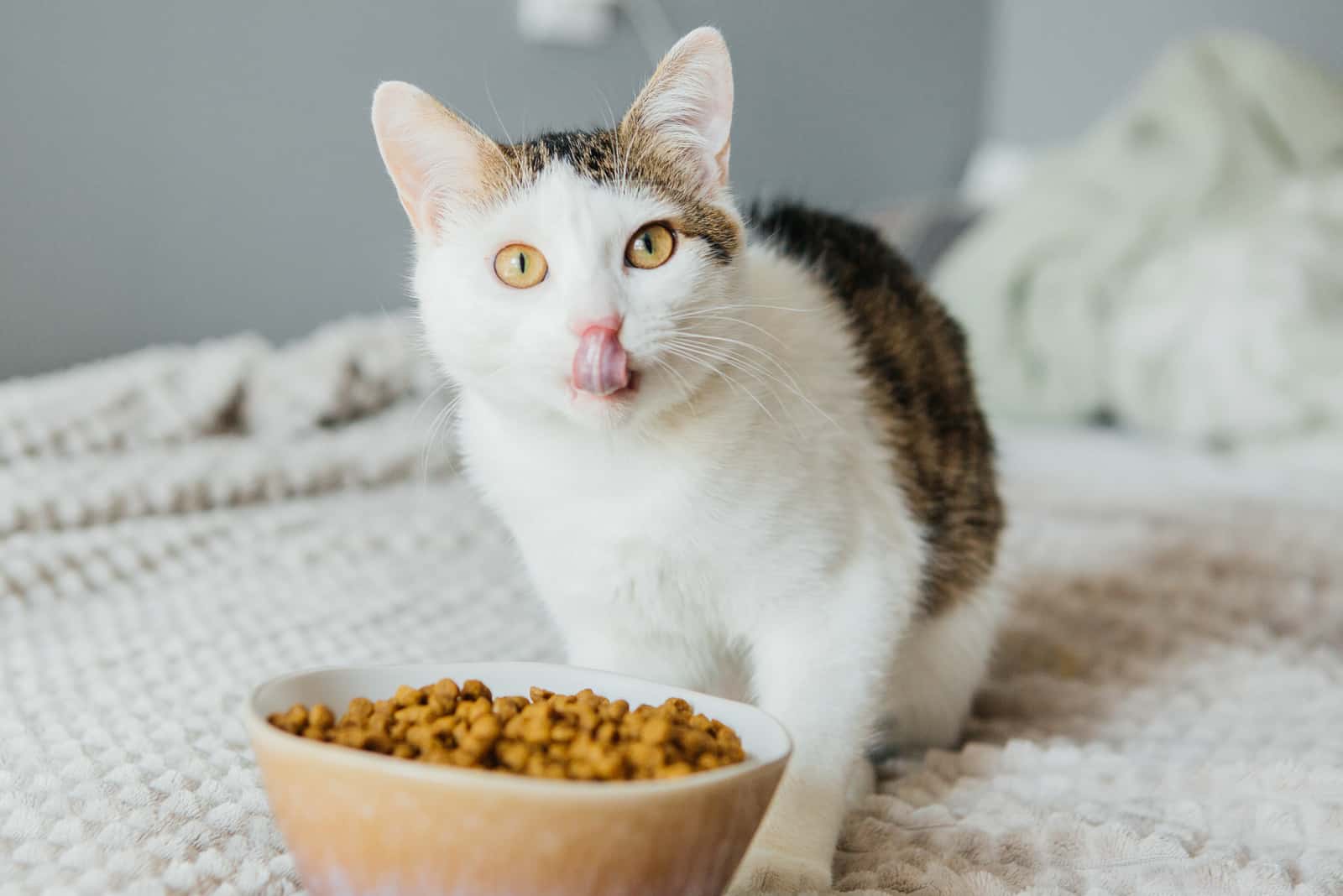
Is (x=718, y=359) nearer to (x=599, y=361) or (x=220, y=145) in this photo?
(x=599, y=361)

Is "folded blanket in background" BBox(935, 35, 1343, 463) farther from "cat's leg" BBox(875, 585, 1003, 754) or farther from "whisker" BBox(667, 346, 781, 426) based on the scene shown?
"whisker" BBox(667, 346, 781, 426)

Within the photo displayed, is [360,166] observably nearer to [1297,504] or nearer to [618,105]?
[618,105]

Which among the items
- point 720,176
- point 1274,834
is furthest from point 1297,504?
point 720,176

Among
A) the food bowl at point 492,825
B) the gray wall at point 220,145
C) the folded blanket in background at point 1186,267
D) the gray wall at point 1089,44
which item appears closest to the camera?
the food bowl at point 492,825

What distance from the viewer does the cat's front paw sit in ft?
2.17

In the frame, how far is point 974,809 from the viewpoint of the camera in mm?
795

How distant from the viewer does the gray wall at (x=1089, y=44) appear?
2613 mm

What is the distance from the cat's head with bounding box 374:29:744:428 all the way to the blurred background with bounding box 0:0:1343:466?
2.79ft

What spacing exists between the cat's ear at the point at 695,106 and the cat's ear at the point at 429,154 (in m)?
0.12

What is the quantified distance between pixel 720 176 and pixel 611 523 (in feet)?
0.96

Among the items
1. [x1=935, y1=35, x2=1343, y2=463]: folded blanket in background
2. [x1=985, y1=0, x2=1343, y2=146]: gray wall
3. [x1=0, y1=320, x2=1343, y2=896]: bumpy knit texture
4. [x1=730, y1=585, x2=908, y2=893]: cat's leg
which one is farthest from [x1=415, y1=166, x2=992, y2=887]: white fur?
[x1=985, y1=0, x2=1343, y2=146]: gray wall

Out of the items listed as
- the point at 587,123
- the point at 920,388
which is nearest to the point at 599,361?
the point at 920,388

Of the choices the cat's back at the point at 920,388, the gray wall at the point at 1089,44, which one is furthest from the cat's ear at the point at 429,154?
the gray wall at the point at 1089,44

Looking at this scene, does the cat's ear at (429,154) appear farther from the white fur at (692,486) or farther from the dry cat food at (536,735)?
the dry cat food at (536,735)
